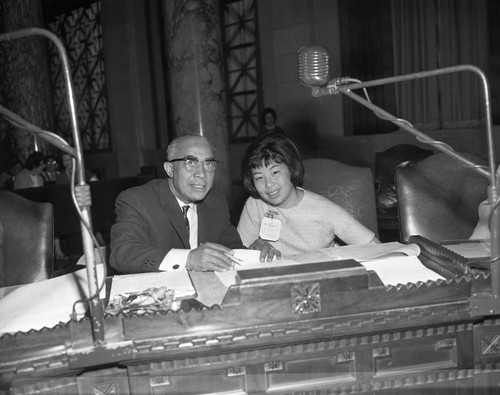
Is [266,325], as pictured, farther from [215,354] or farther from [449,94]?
[449,94]

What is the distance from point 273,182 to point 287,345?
4.25 ft

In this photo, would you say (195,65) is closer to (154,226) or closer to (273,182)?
(273,182)

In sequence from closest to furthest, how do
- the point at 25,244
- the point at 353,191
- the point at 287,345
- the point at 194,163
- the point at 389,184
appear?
the point at 287,345
the point at 194,163
the point at 25,244
the point at 353,191
the point at 389,184

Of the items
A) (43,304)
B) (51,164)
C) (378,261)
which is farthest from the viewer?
(51,164)

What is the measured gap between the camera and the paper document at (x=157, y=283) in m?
1.52

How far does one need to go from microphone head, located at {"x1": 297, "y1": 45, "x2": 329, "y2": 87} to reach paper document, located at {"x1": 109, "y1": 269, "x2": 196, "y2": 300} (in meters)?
0.67

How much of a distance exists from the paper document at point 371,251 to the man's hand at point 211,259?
0.39 m

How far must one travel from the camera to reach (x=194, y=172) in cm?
220

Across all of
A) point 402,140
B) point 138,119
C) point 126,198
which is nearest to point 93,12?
point 138,119

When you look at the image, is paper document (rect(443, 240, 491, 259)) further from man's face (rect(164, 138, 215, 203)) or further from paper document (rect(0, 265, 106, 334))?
paper document (rect(0, 265, 106, 334))

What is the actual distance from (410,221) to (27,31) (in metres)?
2.08

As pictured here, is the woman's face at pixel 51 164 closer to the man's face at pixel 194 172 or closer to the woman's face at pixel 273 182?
the woman's face at pixel 273 182

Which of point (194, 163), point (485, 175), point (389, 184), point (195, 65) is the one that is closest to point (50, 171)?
point (195, 65)

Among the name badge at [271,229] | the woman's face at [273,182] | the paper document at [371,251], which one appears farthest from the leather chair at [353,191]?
the paper document at [371,251]
